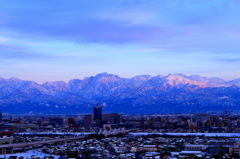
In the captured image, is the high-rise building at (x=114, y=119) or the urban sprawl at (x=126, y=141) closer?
the urban sprawl at (x=126, y=141)

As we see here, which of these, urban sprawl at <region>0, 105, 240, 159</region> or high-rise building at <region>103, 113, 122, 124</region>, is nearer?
urban sprawl at <region>0, 105, 240, 159</region>

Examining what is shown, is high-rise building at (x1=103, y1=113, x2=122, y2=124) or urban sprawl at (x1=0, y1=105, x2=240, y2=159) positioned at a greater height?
high-rise building at (x1=103, y1=113, x2=122, y2=124)

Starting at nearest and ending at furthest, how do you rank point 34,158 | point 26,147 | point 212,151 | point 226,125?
point 34,158 → point 212,151 → point 26,147 → point 226,125

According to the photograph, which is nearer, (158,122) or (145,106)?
(158,122)

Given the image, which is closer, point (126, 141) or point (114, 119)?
point (126, 141)

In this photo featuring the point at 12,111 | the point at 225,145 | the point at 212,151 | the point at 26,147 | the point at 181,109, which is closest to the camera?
the point at 212,151

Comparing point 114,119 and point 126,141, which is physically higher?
point 114,119

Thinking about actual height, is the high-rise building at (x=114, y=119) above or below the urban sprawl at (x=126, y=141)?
above

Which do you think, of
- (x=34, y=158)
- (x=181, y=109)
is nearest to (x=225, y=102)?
(x=181, y=109)

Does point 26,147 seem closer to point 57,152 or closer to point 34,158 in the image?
point 57,152
